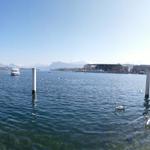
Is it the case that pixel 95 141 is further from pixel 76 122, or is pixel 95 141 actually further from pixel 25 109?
pixel 25 109

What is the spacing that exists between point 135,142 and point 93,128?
4.30m

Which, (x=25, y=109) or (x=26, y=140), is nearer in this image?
(x=26, y=140)

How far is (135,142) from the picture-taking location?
15.4 metres

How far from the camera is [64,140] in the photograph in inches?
601

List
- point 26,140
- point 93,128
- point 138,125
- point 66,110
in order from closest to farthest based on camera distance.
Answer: point 26,140, point 93,128, point 138,125, point 66,110

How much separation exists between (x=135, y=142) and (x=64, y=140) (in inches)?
207

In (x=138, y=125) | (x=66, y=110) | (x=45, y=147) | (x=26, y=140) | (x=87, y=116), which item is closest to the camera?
(x=45, y=147)

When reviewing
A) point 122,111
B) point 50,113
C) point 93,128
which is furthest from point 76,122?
point 122,111

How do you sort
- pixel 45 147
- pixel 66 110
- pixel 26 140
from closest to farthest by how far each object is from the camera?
1. pixel 45 147
2. pixel 26 140
3. pixel 66 110

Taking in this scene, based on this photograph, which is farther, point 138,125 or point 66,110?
point 66,110

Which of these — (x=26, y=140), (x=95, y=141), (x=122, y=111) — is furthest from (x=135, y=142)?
(x=122, y=111)

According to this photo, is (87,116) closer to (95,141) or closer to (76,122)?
(76,122)

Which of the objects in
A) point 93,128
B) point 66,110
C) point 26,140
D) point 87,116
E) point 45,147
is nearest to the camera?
point 45,147


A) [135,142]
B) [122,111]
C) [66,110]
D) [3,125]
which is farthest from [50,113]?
[135,142]
